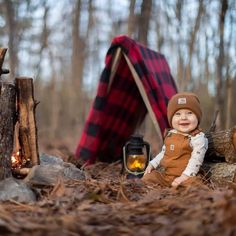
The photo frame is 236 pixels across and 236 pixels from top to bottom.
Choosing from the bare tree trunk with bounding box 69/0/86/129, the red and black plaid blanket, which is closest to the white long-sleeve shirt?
the red and black plaid blanket

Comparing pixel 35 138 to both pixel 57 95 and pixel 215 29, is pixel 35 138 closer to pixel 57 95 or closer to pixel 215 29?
pixel 215 29

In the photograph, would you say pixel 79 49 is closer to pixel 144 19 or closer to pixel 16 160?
pixel 144 19

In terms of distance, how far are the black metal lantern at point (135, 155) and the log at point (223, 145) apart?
2.69 ft

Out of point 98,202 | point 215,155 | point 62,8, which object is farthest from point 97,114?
point 62,8

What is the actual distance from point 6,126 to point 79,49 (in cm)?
1468

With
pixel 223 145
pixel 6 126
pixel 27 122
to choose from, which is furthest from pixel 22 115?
pixel 223 145

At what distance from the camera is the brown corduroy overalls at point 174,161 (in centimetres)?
376

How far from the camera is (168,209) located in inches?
88.9

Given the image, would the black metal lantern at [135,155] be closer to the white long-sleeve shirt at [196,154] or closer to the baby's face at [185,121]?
the baby's face at [185,121]

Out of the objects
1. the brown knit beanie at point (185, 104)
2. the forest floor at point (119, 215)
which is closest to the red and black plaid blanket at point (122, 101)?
the brown knit beanie at point (185, 104)

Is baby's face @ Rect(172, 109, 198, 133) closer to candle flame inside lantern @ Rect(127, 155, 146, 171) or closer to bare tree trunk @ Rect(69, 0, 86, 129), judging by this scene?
candle flame inside lantern @ Rect(127, 155, 146, 171)

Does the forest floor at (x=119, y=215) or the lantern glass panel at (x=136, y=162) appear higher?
the forest floor at (x=119, y=215)

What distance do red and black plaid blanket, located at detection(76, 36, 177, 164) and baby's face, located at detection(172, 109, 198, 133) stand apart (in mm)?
1613

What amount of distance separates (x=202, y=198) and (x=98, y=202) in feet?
2.06
